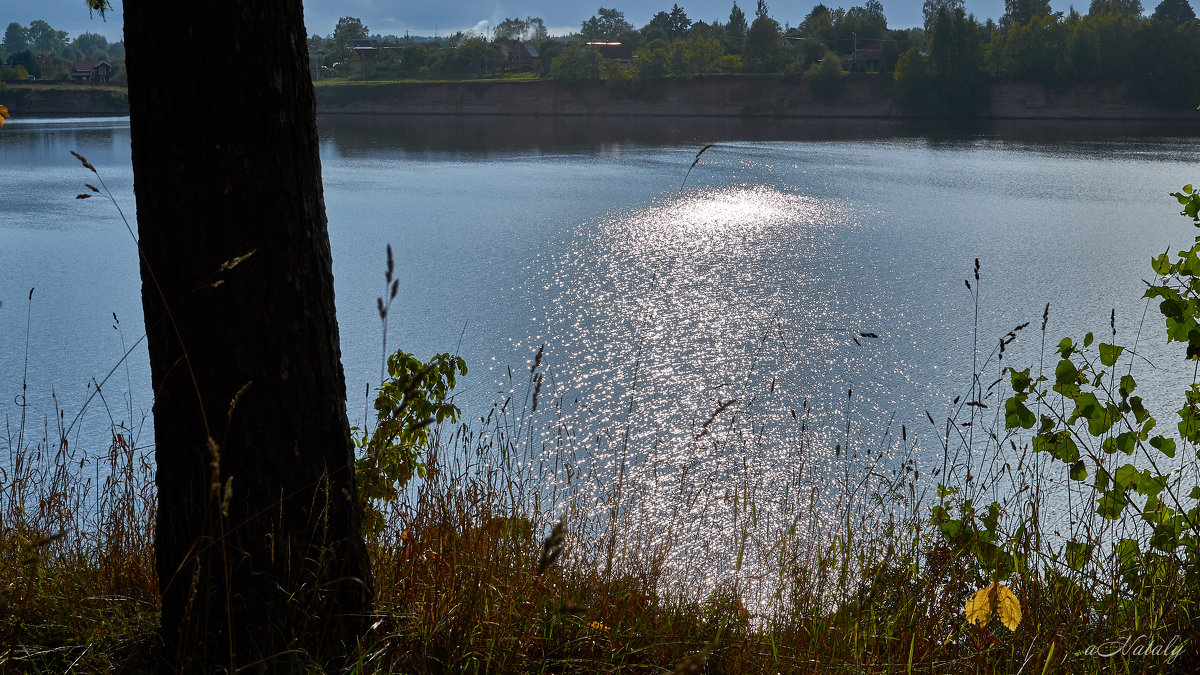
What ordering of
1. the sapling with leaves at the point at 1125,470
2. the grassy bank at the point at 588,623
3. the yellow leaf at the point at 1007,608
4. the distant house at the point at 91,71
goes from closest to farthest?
the grassy bank at the point at 588,623, the yellow leaf at the point at 1007,608, the sapling with leaves at the point at 1125,470, the distant house at the point at 91,71

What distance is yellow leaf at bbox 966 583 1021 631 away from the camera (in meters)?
1.75

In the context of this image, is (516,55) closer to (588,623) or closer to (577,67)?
(577,67)

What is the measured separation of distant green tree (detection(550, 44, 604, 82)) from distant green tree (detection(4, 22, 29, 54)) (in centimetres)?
6106

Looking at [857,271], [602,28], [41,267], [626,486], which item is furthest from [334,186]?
[602,28]

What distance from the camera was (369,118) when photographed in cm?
4834

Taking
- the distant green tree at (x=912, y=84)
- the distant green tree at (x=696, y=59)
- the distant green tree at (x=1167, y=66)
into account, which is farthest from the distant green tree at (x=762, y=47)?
the distant green tree at (x=1167, y=66)

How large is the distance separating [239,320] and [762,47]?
199ft

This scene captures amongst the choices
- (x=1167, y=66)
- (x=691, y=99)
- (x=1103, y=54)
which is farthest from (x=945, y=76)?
(x=691, y=99)

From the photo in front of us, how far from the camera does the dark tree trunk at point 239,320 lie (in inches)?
59.4

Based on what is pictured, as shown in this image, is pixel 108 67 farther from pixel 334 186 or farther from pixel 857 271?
pixel 857 271

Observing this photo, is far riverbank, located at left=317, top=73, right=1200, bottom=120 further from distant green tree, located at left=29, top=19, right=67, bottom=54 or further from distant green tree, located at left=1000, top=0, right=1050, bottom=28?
distant green tree, located at left=29, top=19, right=67, bottom=54

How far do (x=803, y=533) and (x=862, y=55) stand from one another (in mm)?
62109

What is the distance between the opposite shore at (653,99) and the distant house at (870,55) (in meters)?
7.01

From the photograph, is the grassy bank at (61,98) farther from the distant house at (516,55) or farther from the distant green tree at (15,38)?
the distant green tree at (15,38)
